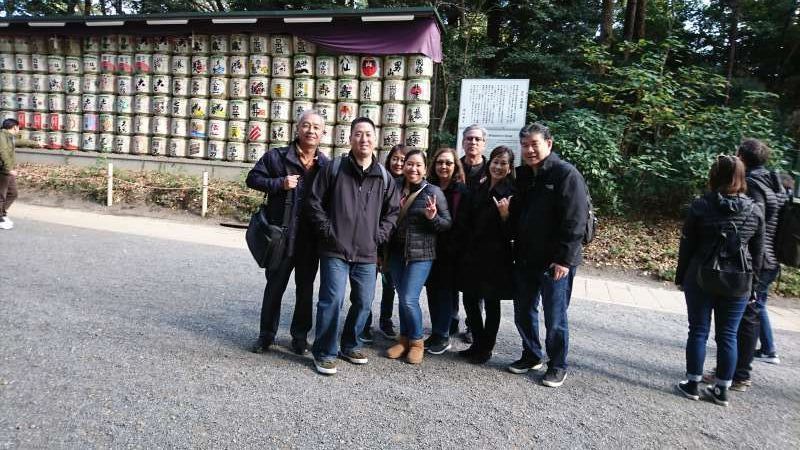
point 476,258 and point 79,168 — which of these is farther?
point 79,168

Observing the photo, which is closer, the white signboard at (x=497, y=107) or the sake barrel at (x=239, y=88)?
the white signboard at (x=497, y=107)

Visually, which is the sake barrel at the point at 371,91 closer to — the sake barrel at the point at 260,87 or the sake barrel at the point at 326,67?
the sake barrel at the point at 326,67

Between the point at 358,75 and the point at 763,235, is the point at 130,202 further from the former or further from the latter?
the point at 763,235

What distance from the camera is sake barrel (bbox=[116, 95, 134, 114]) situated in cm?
1220

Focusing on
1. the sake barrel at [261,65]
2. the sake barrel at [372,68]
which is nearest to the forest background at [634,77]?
the sake barrel at [372,68]

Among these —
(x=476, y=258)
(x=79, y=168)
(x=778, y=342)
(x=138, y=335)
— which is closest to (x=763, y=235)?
(x=476, y=258)

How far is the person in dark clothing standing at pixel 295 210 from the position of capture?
3.47 metres

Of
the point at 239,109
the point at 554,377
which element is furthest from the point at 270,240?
the point at 239,109

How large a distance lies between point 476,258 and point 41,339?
10.8 feet

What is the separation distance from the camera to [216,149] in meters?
11.6

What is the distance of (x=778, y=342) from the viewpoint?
479cm

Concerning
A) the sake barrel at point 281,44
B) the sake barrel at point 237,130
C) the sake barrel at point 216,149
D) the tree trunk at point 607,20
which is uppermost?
the tree trunk at point 607,20

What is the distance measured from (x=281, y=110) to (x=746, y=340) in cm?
995

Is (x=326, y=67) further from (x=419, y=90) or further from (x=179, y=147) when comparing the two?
(x=179, y=147)
